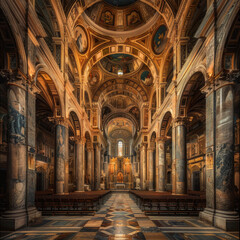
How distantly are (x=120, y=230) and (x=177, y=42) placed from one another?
494 inches

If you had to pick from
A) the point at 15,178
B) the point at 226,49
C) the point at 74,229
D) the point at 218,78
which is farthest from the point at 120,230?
the point at 226,49

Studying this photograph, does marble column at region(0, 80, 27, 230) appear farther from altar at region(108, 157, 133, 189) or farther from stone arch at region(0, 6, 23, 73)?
altar at region(108, 157, 133, 189)

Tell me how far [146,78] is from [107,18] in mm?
9260

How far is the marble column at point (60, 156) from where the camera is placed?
13.4 m

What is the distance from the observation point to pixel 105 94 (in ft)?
98.6

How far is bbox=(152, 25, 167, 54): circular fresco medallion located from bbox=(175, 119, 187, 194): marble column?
9.08 metres

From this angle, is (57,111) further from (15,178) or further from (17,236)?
(17,236)

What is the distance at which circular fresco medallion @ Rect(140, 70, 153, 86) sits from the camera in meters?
26.4

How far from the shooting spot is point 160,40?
774 inches

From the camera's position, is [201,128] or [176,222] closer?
[176,222]

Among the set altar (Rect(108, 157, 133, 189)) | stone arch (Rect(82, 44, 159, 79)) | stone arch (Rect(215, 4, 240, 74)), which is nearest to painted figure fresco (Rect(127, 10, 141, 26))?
stone arch (Rect(82, 44, 159, 79))

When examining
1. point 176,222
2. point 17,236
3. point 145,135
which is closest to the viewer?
point 17,236

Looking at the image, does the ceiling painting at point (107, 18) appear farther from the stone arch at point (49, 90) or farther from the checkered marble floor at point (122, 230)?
the checkered marble floor at point (122, 230)

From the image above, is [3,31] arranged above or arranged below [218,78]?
above
